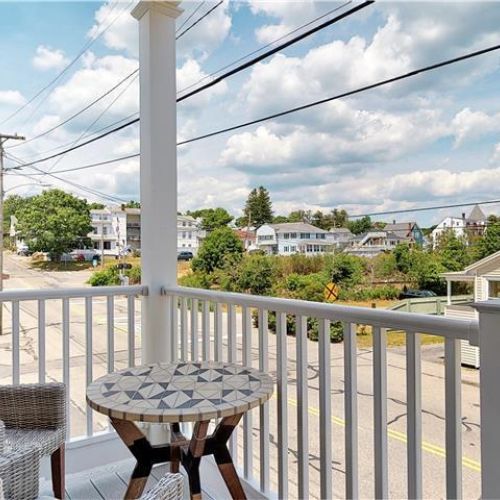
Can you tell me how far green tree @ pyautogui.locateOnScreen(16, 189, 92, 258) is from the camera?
264 cm

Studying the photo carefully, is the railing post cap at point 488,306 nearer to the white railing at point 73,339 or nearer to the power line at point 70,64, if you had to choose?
the white railing at point 73,339

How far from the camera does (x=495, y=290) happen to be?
1348mm

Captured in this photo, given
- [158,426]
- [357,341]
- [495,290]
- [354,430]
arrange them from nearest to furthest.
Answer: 1. [495,290]
2. [354,430]
3. [357,341]
4. [158,426]

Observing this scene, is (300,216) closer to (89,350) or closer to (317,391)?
(317,391)

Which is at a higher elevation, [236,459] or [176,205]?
[176,205]

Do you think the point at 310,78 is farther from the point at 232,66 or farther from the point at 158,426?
the point at 158,426

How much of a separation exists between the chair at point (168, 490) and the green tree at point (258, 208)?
158 centimetres

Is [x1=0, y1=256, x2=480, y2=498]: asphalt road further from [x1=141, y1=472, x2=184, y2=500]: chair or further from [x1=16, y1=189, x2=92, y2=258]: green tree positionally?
[x1=141, y1=472, x2=184, y2=500]: chair

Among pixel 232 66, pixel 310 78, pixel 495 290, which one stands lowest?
pixel 495 290

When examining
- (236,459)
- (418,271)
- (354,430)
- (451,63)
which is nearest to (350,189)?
(418,271)

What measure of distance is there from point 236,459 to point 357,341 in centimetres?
103

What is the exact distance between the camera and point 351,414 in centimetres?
153

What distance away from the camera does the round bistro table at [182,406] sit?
1517 mm

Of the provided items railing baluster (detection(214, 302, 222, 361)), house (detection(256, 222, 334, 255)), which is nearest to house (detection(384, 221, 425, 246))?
house (detection(256, 222, 334, 255))
